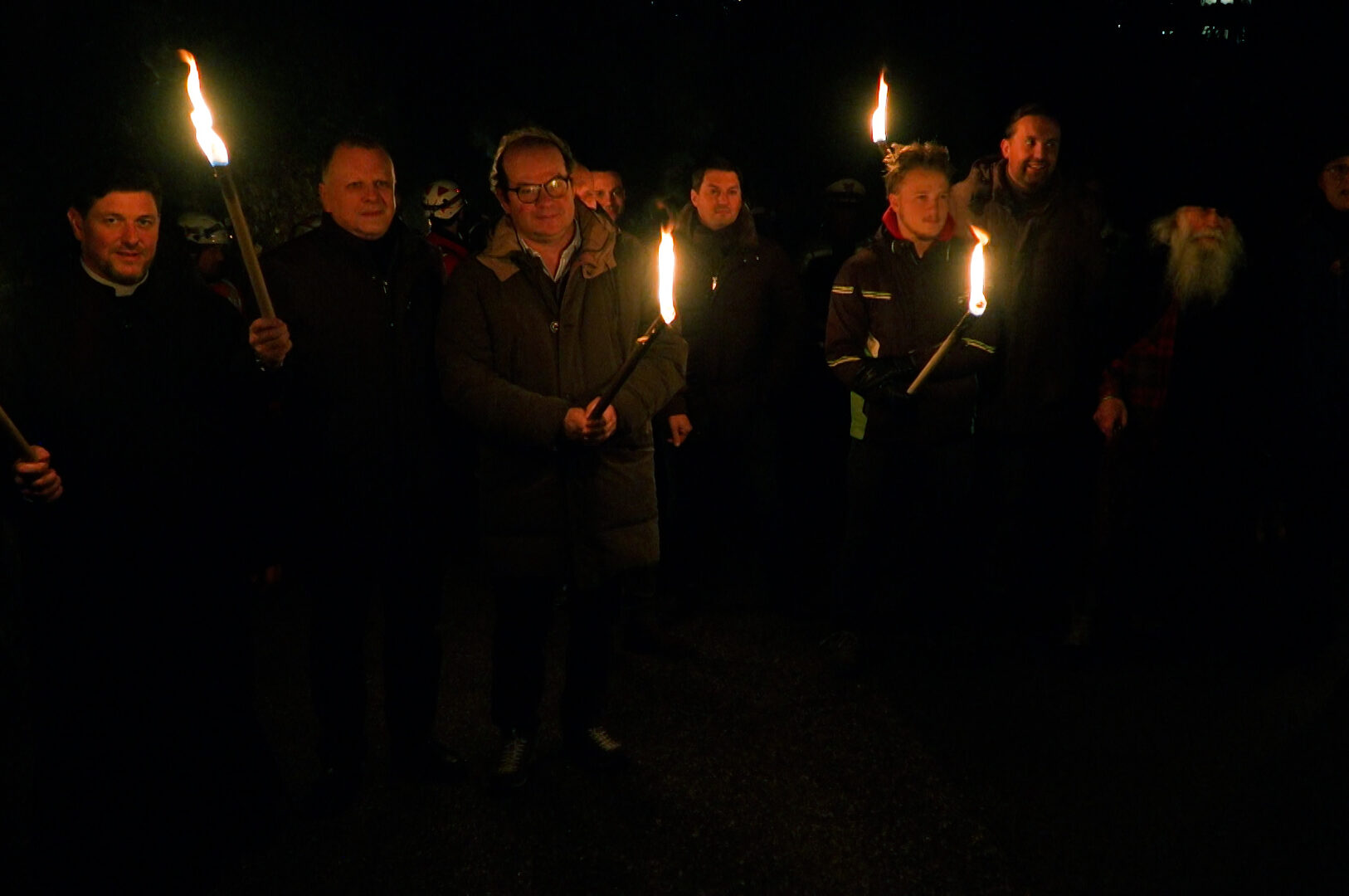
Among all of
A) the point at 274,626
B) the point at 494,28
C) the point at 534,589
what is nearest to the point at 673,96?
the point at 494,28

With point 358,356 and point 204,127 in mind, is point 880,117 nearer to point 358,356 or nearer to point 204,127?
point 358,356

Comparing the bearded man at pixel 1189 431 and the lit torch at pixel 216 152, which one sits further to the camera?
the bearded man at pixel 1189 431

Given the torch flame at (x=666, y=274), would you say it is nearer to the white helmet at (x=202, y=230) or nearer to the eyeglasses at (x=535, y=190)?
the eyeglasses at (x=535, y=190)

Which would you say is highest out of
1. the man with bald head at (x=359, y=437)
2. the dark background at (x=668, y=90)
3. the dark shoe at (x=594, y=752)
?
the dark background at (x=668, y=90)

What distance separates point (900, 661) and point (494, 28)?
33.9 ft

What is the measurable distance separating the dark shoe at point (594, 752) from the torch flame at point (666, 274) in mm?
1948

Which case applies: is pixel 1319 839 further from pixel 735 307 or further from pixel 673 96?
pixel 673 96

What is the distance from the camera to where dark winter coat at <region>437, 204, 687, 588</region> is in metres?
A: 3.64

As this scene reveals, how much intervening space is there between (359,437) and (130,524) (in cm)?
75

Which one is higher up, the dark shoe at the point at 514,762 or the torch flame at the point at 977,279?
the torch flame at the point at 977,279

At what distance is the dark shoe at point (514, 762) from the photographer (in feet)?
13.0

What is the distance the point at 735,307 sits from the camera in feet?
18.1

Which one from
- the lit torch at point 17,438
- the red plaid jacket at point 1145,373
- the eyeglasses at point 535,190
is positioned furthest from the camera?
the red plaid jacket at point 1145,373

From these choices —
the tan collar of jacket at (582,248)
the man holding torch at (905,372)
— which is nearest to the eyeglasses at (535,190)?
the tan collar of jacket at (582,248)
